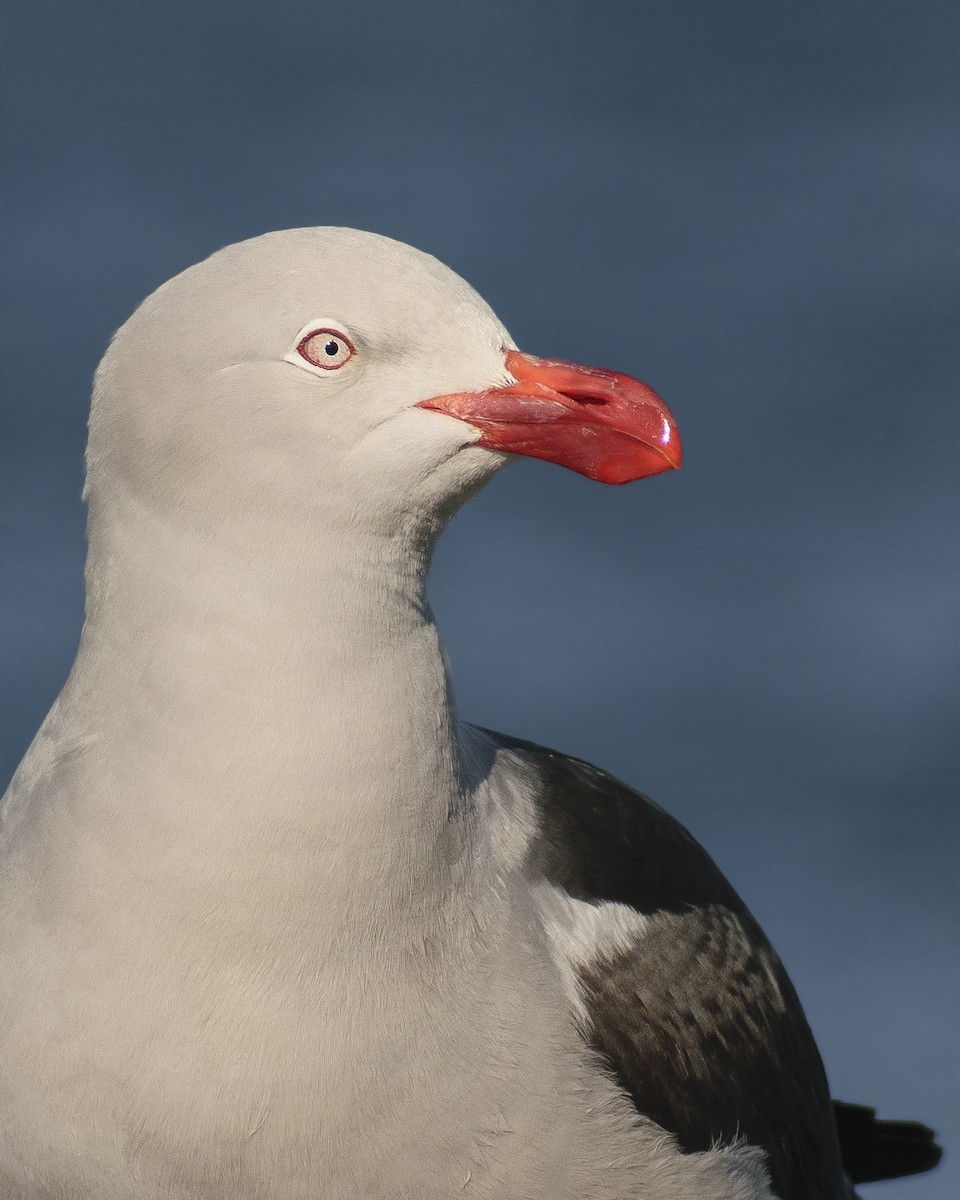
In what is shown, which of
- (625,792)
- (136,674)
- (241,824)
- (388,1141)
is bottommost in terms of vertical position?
(388,1141)

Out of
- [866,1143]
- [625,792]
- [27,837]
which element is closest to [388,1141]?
[27,837]

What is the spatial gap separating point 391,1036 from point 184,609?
865mm

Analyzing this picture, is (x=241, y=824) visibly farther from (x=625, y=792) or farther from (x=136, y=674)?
(x=625, y=792)

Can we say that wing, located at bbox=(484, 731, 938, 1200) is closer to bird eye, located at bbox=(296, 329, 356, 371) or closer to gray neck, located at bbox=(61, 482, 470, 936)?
gray neck, located at bbox=(61, 482, 470, 936)

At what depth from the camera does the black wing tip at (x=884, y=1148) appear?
4879 mm

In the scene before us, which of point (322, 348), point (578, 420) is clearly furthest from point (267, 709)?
point (578, 420)

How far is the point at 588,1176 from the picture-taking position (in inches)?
134

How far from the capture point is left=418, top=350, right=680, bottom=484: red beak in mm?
3033

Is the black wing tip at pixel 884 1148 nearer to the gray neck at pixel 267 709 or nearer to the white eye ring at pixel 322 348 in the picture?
the gray neck at pixel 267 709

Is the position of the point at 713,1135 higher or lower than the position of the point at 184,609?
lower

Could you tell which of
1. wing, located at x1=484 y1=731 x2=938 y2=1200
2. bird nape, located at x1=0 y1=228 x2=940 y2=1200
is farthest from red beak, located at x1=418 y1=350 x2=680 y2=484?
wing, located at x1=484 y1=731 x2=938 y2=1200

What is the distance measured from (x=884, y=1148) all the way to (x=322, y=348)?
314 centimetres

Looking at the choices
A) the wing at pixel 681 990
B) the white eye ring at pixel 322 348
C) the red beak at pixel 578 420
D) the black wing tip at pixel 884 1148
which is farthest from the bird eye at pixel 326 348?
the black wing tip at pixel 884 1148

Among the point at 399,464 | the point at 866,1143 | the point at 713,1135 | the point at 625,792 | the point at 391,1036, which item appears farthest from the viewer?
the point at 866,1143
